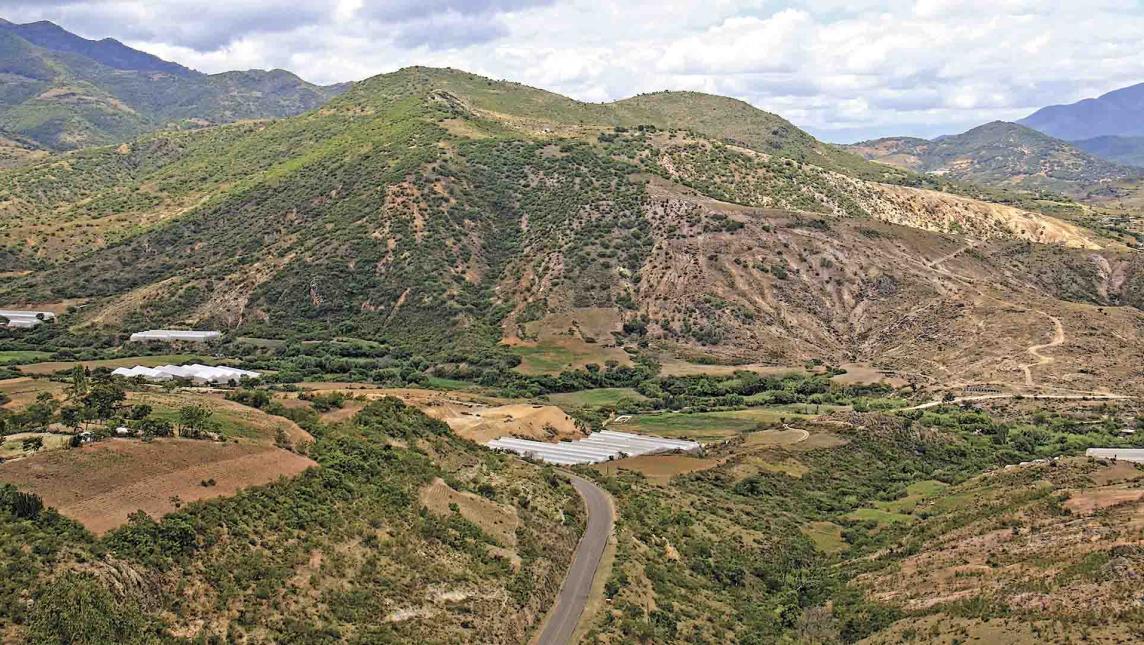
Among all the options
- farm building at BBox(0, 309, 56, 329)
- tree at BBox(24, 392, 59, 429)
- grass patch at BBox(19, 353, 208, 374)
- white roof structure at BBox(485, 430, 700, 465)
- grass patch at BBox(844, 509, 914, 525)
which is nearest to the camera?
tree at BBox(24, 392, 59, 429)

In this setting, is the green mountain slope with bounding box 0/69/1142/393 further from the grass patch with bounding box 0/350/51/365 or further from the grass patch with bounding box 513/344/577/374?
the grass patch with bounding box 0/350/51/365

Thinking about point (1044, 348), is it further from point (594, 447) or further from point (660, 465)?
point (594, 447)

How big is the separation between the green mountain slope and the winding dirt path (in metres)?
1.32

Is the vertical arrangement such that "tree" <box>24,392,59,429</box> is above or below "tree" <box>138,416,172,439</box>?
above

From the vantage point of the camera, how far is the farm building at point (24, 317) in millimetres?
123312

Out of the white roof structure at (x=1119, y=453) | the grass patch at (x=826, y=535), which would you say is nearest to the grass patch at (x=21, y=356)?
the grass patch at (x=826, y=535)

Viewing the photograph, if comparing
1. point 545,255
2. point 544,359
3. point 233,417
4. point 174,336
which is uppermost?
point 545,255

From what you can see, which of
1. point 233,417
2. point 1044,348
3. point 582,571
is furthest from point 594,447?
point 1044,348

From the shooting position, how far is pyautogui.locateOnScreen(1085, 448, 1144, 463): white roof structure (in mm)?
73250

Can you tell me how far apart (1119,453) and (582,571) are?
48050mm

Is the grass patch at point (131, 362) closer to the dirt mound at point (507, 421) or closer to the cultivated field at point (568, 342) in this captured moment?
the cultivated field at point (568, 342)

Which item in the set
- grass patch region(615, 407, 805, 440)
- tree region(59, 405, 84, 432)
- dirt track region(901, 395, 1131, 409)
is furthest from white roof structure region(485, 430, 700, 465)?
tree region(59, 405, 84, 432)

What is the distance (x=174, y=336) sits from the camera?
122 metres

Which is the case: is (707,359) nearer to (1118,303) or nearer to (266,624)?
(1118,303)
